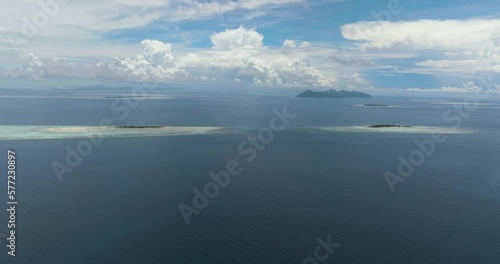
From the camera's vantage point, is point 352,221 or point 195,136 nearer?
point 352,221

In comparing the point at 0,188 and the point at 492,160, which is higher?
the point at 492,160

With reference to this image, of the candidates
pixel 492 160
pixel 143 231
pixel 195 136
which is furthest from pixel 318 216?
pixel 195 136

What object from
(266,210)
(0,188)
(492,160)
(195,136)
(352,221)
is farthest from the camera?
(195,136)

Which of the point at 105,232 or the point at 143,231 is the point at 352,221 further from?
the point at 105,232

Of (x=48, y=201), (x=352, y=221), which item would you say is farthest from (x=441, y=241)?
(x=48, y=201)

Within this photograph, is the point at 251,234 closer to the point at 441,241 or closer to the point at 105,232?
the point at 105,232

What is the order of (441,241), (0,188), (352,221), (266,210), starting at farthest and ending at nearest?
(0,188) < (266,210) < (352,221) < (441,241)
